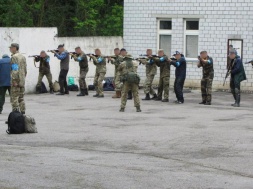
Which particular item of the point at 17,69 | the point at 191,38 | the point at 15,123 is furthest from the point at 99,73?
the point at 15,123

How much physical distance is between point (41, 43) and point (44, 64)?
1128mm

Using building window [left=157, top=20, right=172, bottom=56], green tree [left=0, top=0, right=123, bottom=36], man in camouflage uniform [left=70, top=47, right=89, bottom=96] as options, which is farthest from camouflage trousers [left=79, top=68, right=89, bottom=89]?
green tree [left=0, top=0, right=123, bottom=36]

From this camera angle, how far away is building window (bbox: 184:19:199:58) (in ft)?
106

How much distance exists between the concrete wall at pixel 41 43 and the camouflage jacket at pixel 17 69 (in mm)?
9468

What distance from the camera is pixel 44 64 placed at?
100 feet

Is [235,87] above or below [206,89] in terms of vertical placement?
above

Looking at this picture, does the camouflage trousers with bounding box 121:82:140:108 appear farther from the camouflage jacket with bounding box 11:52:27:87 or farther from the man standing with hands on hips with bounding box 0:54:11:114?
the camouflage jacket with bounding box 11:52:27:87

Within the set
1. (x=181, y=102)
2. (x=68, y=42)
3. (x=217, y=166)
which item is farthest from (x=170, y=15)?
(x=217, y=166)

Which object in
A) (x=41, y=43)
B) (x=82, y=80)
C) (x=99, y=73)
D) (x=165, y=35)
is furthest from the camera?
(x=165, y=35)

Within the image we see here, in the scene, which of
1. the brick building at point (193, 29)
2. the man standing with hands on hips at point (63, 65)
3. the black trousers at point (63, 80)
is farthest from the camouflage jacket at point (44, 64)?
the brick building at point (193, 29)

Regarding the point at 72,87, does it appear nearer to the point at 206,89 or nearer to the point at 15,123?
the point at 206,89

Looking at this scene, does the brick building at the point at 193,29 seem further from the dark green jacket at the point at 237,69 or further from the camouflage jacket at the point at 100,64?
the dark green jacket at the point at 237,69

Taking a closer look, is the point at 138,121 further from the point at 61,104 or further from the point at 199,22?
the point at 199,22

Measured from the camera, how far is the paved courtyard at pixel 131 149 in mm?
12586
